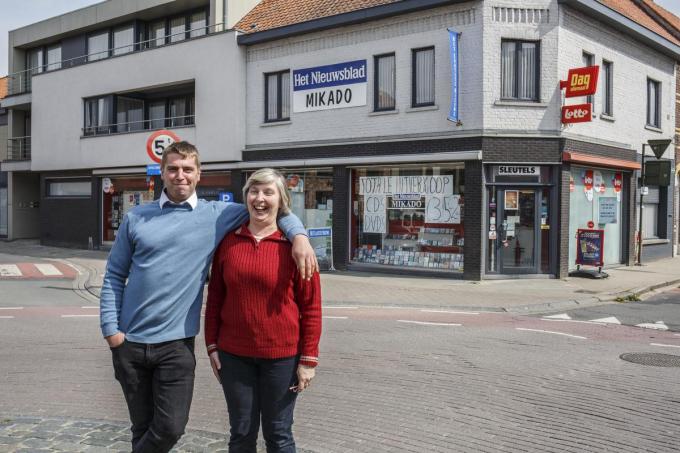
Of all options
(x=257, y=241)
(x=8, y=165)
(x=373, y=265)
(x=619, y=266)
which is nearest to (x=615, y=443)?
(x=257, y=241)

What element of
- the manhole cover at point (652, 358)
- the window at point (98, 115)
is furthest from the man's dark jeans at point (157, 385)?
the window at point (98, 115)

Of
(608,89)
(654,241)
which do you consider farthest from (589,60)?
(654,241)

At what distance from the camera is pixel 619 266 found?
19125 mm

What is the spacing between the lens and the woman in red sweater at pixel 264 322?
3244 mm

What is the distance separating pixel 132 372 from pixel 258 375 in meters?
0.63

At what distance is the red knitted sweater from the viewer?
3234 mm

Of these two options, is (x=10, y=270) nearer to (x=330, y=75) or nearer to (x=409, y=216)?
(x=330, y=75)

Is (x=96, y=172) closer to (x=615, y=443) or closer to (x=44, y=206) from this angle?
(x=44, y=206)

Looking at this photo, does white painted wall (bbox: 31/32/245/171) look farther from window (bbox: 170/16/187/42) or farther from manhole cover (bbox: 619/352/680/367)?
manhole cover (bbox: 619/352/680/367)

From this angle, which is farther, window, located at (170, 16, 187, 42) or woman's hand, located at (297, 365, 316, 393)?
window, located at (170, 16, 187, 42)

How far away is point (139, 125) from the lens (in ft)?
79.0

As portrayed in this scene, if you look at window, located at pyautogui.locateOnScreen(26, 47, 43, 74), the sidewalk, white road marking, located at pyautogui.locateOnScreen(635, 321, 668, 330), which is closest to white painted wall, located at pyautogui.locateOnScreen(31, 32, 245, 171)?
window, located at pyautogui.locateOnScreen(26, 47, 43, 74)

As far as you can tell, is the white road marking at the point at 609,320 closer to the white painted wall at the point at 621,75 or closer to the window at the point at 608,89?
the white painted wall at the point at 621,75

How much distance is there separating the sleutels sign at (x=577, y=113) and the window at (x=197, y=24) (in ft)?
40.9
